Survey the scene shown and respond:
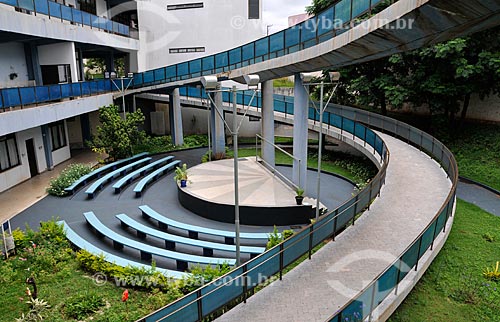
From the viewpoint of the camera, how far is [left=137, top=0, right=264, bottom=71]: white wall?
32562 mm

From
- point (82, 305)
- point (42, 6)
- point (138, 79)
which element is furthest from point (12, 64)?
point (82, 305)

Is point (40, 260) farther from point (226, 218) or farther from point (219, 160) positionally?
point (219, 160)

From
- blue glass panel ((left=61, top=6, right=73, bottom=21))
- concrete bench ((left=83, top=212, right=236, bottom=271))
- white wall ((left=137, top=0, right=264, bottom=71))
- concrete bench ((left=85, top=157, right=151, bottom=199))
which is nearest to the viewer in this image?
concrete bench ((left=83, top=212, right=236, bottom=271))

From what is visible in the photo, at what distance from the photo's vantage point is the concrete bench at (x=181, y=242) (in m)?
11.8

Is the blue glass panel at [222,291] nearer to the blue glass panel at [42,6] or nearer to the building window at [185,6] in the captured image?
the blue glass panel at [42,6]

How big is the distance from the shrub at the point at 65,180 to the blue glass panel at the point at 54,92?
3.75m

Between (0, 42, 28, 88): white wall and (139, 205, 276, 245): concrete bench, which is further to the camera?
(0, 42, 28, 88): white wall

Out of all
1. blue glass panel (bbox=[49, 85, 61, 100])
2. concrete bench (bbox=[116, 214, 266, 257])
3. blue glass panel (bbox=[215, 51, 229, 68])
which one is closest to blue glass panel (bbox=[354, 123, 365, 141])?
blue glass panel (bbox=[215, 51, 229, 68])

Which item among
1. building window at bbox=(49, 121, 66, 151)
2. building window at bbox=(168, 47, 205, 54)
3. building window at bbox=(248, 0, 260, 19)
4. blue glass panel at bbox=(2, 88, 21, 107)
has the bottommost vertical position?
building window at bbox=(49, 121, 66, 151)

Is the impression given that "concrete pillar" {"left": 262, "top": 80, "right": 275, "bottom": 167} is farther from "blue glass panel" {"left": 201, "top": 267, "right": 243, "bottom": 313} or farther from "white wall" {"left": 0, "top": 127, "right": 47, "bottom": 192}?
"white wall" {"left": 0, "top": 127, "right": 47, "bottom": 192}

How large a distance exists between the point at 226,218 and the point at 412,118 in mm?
17551

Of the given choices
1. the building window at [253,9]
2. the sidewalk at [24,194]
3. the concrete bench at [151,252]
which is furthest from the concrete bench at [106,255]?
the building window at [253,9]

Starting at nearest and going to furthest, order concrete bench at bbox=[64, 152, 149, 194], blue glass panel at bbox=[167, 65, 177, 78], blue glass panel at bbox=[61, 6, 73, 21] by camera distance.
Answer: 1. concrete bench at bbox=[64, 152, 149, 194]
2. blue glass panel at bbox=[61, 6, 73, 21]
3. blue glass panel at bbox=[167, 65, 177, 78]

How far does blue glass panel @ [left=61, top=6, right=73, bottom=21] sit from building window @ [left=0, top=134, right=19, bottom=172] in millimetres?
7010
